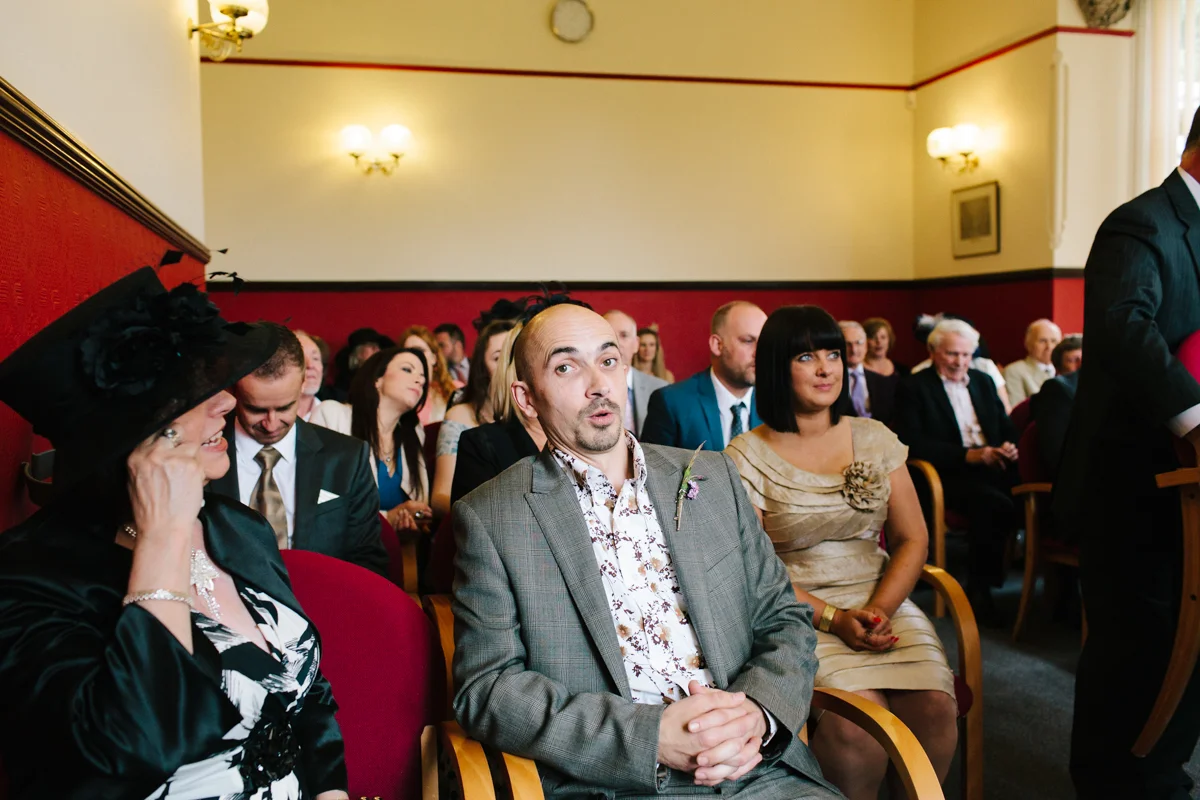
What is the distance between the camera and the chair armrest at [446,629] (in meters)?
1.90

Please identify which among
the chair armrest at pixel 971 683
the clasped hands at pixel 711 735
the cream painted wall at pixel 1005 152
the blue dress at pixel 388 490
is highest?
the cream painted wall at pixel 1005 152

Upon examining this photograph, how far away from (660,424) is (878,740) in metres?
1.79

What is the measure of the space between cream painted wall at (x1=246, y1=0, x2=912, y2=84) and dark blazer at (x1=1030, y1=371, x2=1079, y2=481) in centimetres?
561

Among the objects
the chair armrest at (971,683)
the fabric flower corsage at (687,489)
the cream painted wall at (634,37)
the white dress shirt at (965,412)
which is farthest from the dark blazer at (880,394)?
the fabric flower corsage at (687,489)

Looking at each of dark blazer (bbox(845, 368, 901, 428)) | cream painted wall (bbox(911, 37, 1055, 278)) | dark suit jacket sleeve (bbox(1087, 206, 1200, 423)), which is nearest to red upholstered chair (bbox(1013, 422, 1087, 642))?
dark blazer (bbox(845, 368, 901, 428))

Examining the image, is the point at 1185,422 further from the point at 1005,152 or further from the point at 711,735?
the point at 1005,152

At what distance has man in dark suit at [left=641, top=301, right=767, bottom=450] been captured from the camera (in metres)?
3.47

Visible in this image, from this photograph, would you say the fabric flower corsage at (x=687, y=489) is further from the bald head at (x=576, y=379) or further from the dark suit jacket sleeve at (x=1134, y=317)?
the dark suit jacket sleeve at (x=1134, y=317)

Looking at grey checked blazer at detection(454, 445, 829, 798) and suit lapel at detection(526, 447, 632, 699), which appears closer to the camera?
grey checked blazer at detection(454, 445, 829, 798)

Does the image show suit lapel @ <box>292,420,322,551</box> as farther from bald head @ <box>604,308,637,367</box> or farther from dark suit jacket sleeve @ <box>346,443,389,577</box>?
bald head @ <box>604,308,637,367</box>

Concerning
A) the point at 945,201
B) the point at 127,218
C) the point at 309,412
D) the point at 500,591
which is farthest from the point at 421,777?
the point at 945,201

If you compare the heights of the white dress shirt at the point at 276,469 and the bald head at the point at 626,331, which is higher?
the bald head at the point at 626,331

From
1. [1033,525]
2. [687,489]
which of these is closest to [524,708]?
[687,489]

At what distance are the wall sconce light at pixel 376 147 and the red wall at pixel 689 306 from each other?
1.09 m
